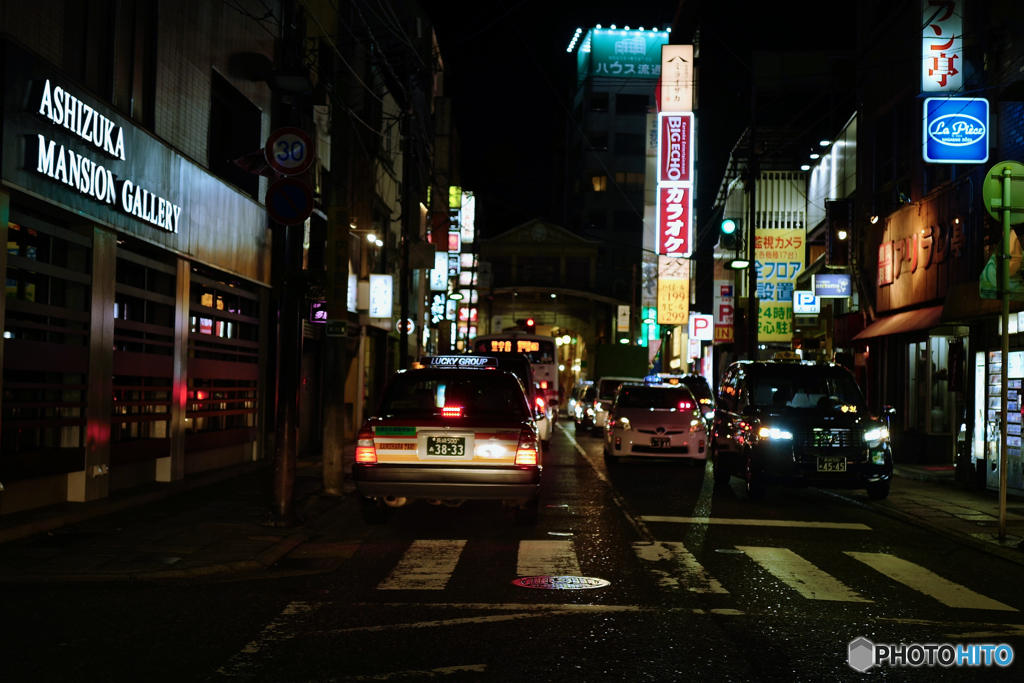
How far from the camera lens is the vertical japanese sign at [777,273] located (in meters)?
33.7

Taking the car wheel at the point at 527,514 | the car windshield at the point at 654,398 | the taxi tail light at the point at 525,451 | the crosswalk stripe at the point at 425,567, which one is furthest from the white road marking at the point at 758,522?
the car windshield at the point at 654,398

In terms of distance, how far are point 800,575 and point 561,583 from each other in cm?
224

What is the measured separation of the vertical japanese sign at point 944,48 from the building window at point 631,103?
7405cm

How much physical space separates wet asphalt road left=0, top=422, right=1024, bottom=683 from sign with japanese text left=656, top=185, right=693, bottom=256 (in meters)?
32.5

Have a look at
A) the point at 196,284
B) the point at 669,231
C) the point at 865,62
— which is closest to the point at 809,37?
the point at 669,231

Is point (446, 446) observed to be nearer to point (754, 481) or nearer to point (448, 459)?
point (448, 459)

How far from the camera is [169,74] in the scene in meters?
14.7

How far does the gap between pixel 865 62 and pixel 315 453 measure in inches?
682

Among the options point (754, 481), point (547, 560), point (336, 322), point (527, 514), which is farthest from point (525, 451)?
point (754, 481)

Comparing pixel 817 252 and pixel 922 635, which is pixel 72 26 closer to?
pixel 922 635

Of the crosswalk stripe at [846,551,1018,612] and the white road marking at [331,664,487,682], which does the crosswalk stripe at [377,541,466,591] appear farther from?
the crosswalk stripe at [846,551,1018,612]

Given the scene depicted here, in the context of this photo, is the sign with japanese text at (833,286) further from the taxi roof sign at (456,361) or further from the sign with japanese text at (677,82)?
the sign with japanese text at (677,82)

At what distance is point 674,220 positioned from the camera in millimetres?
44062

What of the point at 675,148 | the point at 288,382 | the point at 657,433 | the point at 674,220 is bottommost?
the point at 657,433
